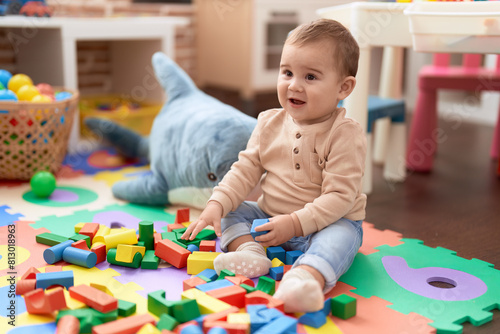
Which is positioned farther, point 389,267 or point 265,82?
point 265,82

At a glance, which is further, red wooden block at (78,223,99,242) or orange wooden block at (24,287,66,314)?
red wooden block at (78,223,99,242)

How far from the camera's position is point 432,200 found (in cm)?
151

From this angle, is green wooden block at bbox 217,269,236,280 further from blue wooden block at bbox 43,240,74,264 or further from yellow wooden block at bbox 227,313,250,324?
blue wooden block at bbox 43,240,74,264

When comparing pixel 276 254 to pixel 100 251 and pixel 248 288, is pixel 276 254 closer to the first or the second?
pixel 248 288

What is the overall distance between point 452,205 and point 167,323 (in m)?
0.96

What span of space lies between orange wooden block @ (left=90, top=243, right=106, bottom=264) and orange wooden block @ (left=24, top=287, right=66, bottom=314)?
0.62ft

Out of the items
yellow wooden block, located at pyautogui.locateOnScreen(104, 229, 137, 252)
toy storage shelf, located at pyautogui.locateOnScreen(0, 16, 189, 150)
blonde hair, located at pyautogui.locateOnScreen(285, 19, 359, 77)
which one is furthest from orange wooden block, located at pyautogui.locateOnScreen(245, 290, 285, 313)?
toy storage shelf, located at pyautogui.locateOnScreen(0, 16, 189, 150)

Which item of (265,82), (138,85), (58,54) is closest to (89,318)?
(58,54)

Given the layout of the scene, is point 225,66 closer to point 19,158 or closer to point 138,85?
point 138,85

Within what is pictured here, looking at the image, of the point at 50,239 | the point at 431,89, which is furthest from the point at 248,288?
the point at 431,89

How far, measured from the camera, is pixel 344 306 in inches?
33.2

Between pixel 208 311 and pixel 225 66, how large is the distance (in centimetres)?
219

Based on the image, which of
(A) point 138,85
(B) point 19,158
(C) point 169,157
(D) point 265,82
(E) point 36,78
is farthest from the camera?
(D) point 265,82

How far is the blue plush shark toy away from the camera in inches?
50.0
